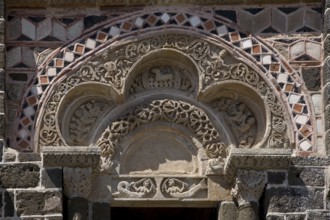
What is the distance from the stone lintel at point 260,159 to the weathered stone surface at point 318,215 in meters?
0.52

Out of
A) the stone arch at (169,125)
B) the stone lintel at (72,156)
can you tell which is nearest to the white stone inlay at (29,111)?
the stone lintel at (72,156)

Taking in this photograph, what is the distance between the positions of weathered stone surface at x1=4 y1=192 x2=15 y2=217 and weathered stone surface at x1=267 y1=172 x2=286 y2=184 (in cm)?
250

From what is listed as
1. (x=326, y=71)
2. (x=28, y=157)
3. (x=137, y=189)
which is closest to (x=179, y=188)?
(x=137, y=189)

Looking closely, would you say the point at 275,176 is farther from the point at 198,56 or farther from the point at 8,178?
the point at 8,178

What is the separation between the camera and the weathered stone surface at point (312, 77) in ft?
52.5

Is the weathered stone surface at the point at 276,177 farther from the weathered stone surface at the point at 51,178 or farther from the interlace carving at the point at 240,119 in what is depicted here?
the weathered stone surface at the point at 51,178

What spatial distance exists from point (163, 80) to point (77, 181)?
59.0 inches

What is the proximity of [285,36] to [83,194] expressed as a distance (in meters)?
2.66

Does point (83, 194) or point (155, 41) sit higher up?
point (155, 41)

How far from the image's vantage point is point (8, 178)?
15.5m

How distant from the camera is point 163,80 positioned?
53.1 ft

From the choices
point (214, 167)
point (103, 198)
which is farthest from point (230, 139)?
point (103, 198)

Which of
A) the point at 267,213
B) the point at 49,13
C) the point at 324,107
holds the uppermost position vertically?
the point at 49,13

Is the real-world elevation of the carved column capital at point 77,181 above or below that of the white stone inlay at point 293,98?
below
